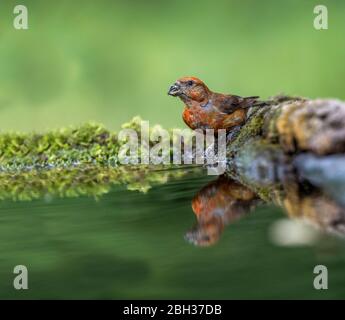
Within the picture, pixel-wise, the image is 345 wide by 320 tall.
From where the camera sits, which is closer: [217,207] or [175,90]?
[217,207]

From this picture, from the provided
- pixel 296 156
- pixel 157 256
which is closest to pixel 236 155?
pixel 296 156

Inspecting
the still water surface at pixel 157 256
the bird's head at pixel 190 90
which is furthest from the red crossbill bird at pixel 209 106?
the still water surface at pixel 157 256

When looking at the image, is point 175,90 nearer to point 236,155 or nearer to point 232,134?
point 232,134

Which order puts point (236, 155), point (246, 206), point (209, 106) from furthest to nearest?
1. point (209, 106)
2. point (236, 155)
3. point (246, 206)

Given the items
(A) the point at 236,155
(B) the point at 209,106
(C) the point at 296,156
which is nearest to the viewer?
(C) the point at 296,156
